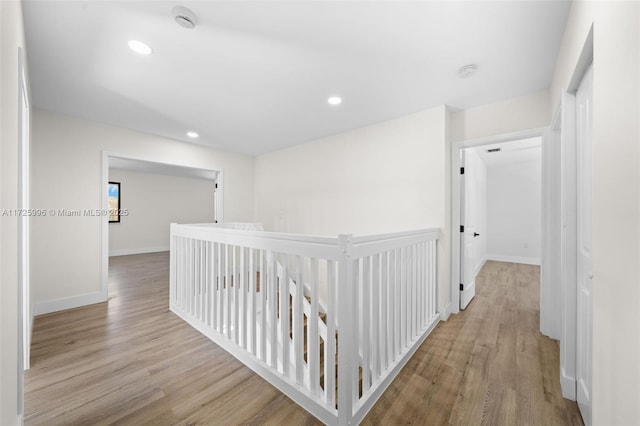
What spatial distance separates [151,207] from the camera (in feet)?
24.2

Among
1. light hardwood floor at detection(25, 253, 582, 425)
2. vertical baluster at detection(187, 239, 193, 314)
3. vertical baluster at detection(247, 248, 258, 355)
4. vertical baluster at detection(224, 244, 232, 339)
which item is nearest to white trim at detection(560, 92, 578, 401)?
light hardwood floor at detection(25, 253, 582, 425)

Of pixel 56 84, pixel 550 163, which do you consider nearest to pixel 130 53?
pixel 56 84

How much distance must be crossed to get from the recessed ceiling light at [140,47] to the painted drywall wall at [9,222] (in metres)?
0.58

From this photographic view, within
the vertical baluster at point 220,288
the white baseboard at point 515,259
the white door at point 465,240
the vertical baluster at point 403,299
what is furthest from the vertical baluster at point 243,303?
the white baseboard at point 515,259

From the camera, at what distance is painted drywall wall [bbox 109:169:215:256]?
6848 mm

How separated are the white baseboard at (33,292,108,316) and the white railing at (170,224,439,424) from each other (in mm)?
1525

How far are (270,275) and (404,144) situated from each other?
2.27m

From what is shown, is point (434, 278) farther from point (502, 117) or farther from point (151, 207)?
point (151, 207)

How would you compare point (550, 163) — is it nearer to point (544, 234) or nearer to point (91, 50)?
point (544, 234)

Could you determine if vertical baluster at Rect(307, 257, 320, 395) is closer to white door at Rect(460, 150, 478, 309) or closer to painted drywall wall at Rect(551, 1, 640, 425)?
painted drywall wall at Rect(551, 1, 640, 425)

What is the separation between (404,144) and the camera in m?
2.98

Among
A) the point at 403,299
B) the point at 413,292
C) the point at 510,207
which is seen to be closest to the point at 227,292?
the point at 403,299

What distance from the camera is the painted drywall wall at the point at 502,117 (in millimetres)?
2393

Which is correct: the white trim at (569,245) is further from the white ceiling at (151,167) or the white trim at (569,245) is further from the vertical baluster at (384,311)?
the white ceiling at (151,167)
